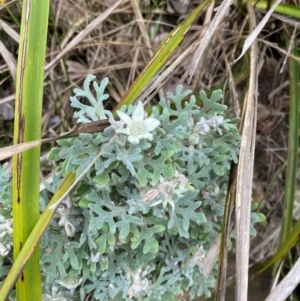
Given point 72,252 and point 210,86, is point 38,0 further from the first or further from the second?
point 210,86

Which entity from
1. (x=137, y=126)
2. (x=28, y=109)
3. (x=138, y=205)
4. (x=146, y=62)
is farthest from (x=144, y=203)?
(x=146, y=62)

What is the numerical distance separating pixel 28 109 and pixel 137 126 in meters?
0.20

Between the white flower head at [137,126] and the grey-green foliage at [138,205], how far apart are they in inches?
0.9

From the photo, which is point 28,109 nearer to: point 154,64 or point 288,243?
point 154,64

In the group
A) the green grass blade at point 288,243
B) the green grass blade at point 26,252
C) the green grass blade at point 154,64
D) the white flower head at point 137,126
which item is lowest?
the green grass blade at point 288,243

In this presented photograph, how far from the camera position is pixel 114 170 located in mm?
794

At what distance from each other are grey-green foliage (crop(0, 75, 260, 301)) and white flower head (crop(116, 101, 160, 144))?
0.02 m

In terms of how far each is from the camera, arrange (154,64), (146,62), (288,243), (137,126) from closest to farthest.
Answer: (137,126) → (154,64) → (288,243) → (146,62)

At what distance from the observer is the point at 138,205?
76 cm

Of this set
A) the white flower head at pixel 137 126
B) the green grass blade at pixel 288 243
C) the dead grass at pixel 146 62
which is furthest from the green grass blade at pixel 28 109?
the green grass blade at pixel 288 243

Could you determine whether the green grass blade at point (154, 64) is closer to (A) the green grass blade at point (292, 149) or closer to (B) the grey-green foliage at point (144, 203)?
(B) the grey-green foliage at point (144, 203)

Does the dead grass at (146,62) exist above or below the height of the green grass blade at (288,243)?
above

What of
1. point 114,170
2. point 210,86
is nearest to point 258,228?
point 210,86

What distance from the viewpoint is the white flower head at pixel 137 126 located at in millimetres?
694
